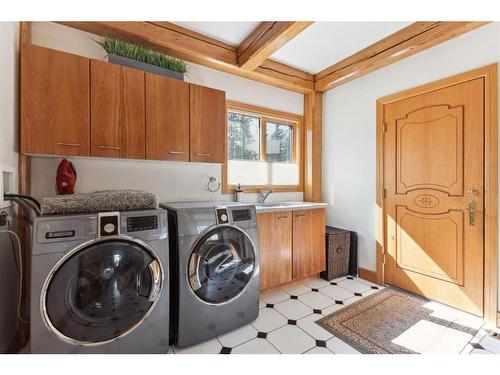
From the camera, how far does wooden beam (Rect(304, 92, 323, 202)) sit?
3.12 meters

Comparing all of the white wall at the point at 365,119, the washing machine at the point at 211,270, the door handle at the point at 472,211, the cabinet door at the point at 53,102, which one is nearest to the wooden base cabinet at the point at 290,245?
the washing machine at the point at 211,270

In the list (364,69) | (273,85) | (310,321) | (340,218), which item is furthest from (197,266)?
(364,69)

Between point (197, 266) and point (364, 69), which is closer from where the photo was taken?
point (197, 266)

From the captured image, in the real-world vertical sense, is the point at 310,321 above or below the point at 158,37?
below

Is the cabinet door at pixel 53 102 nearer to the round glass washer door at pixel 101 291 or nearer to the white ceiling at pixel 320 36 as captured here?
the round glass washer door at pixel 101 291

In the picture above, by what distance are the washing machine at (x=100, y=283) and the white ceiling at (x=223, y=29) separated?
1693 mm

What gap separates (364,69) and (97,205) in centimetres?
280

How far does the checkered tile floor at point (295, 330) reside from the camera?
1.51 metres

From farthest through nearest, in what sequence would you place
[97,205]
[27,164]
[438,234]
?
1. [438,234]
2. [27,164]
3. [97,205]

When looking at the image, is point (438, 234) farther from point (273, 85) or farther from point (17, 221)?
point (17, 221)

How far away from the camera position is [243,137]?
2.79m

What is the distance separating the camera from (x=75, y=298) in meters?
1.16

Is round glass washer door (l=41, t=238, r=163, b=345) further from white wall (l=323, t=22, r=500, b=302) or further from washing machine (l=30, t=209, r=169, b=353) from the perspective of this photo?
white wall (l=323, t=22, r=500, b=302)

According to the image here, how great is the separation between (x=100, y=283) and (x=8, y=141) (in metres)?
1.02
